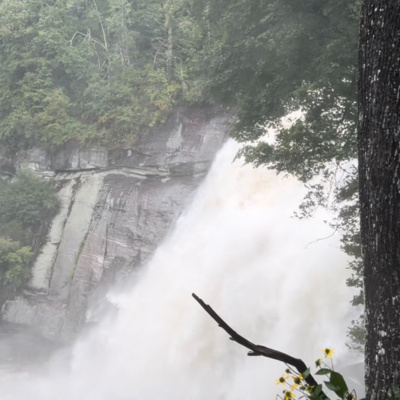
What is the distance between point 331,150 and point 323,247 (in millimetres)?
4474

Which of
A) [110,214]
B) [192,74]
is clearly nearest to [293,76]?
[192,74]

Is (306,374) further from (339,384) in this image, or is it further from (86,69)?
(86,69)

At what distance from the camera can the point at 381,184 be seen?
60.2 inches

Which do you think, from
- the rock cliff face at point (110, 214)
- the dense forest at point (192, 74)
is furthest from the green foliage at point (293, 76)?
the rock cliff face at point (110, 214)

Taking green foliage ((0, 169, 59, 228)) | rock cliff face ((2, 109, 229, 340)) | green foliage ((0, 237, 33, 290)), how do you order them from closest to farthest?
rock cliff face ((2, 109, 229, 340)) < green foliage ((0, 237, 33, 290)) < green foliage ((0, 169, 59, 228))

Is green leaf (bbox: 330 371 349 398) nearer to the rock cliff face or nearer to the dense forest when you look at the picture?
the dense forest

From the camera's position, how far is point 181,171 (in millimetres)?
17969

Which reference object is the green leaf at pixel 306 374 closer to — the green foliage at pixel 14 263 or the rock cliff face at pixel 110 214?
the rock cliff face at pixel 110 214

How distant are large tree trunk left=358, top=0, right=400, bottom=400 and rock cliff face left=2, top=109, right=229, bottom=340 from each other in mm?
15820

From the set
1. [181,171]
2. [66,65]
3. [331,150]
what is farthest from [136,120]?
[331,150]

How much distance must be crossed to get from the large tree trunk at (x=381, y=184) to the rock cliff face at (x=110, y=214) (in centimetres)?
1582

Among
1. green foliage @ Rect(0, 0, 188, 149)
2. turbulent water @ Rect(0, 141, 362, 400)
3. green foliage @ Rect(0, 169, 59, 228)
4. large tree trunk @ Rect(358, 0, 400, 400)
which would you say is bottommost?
large tree trunk @ Rect(358, 0, 400, 400)

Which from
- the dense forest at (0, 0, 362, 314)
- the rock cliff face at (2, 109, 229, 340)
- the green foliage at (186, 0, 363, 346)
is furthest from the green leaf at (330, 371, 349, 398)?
the rock cliff face at (2, 109, 229, 340)

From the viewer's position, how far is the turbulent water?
1270cm
